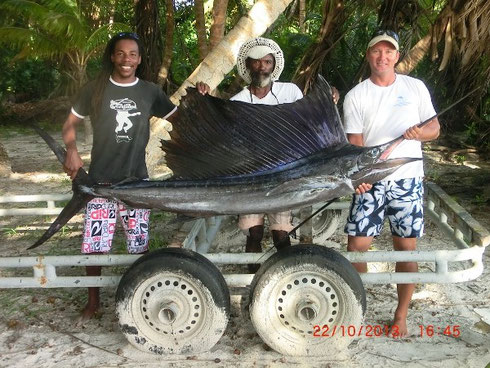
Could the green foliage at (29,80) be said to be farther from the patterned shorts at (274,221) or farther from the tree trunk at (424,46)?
the patterned shorts at (274,221)

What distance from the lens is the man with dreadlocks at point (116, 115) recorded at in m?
2.42

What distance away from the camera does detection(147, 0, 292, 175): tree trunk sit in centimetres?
316

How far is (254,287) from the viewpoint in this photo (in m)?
2.21

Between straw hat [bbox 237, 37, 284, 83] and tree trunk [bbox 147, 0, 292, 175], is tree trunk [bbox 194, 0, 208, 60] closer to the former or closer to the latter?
tree trunk [bbox 147, 0, 292, 175]

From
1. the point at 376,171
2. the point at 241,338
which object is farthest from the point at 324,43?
the point at 241,338

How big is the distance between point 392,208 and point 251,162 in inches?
26.4

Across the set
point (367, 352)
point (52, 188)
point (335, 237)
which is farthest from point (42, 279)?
point (52, 188)

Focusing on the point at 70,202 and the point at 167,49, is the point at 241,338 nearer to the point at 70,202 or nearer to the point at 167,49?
the point at 70,202

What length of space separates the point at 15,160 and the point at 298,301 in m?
6.59

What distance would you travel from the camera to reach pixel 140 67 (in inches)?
102

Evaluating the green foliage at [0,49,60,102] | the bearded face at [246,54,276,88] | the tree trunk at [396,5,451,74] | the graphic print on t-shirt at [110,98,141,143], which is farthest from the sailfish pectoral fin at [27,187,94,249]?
the green foliage at [0,49,60,102]

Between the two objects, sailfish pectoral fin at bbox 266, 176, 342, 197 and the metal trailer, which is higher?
sailfish pectoral fin at bbox 266, 176, 342, 197

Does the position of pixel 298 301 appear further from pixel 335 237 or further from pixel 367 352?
pixel 335 237
